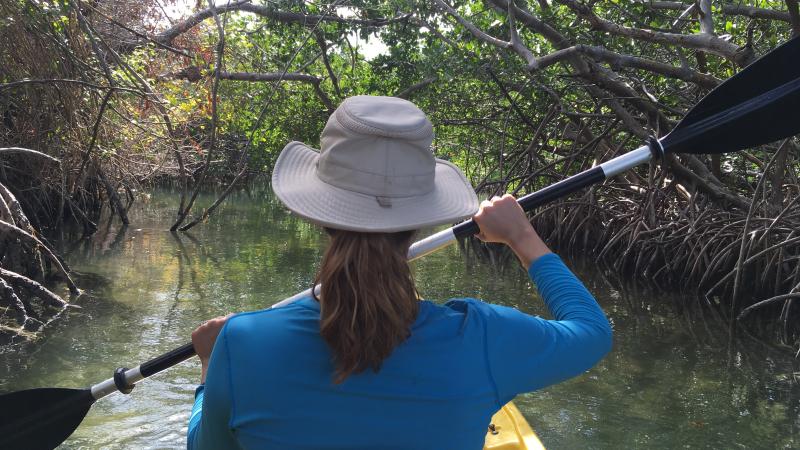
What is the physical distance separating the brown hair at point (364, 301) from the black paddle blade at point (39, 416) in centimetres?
146

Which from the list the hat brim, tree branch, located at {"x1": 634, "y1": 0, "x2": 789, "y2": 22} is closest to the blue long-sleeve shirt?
the hat brim

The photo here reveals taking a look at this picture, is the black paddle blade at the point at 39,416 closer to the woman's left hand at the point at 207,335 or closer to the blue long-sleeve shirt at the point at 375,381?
the woman's left hand at the point at 207,335

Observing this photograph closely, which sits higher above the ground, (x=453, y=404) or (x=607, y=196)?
(x=453, y=404)

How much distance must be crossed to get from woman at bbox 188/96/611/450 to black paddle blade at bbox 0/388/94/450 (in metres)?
1.31

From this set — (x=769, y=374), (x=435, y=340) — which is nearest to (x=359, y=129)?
(x=435, y=340)

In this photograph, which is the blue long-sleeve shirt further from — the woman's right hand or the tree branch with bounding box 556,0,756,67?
the tree branch with bounding box 556,0,756,67

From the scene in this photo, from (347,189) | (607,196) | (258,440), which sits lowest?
(607,196)

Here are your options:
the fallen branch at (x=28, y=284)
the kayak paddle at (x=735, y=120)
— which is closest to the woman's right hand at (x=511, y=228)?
the kayak paddle at (x=735, y=120)

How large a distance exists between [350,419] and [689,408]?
3335 mm

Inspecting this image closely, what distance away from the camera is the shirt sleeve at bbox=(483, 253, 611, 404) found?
0.92 m

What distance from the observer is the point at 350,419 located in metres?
0.87

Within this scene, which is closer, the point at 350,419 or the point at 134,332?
the point at 350,419

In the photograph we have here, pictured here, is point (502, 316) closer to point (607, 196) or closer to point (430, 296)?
point (430, 296)

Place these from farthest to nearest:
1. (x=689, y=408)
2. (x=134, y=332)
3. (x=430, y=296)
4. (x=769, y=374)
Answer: (x=430, y=296)
(x=134, y=332)
(x=769, y=374)
(x=689, y=408)
